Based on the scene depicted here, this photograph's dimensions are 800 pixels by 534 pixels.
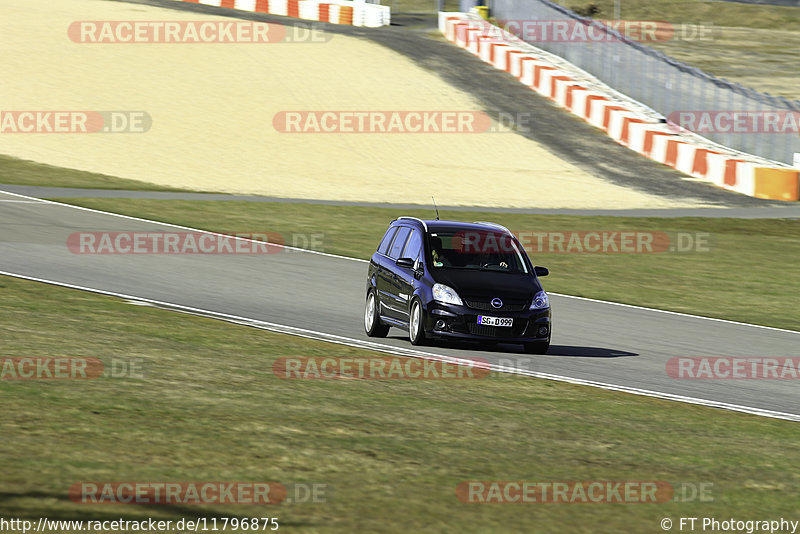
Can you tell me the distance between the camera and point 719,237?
24.2m

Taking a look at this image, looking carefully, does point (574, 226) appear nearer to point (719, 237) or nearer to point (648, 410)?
point (719, 237)

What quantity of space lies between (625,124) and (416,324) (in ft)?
71.1

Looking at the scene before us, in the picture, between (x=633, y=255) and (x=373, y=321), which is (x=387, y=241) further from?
(x=633, y=255)

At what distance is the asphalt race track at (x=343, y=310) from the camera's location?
12083 millimetres

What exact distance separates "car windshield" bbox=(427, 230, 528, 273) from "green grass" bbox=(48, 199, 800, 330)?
4.22m

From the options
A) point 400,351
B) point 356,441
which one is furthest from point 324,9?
point 356,441

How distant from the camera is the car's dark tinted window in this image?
45.1 feet

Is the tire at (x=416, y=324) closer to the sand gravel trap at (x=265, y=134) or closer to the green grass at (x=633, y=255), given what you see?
the green grass at (x=633, y=255)

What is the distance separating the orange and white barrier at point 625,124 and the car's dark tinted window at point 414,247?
→ 1725 centimetres

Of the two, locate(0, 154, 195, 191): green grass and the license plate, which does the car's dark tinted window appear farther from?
locate(0, 154, 195, 191): green grass

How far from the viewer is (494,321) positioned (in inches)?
508

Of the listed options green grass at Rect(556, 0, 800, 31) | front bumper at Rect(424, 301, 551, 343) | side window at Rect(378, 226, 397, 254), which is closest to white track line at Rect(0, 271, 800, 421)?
front bumper at Rect(424, 301, 551, 343)

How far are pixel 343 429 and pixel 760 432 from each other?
3.54 meters

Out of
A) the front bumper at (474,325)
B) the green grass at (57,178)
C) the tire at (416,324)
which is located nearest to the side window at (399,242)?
the tire at (416,324)
